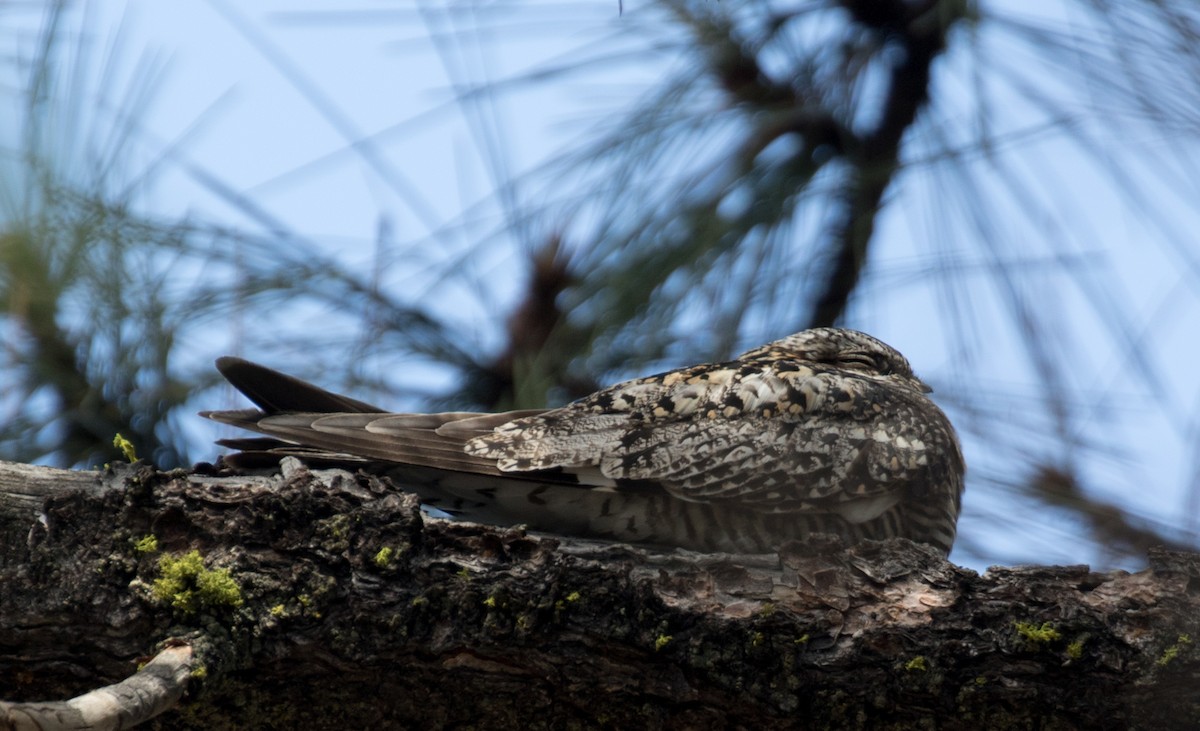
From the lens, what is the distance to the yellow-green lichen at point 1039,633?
195 cm

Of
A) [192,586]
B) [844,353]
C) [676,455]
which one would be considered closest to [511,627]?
[192,586]

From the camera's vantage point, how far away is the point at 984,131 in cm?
249

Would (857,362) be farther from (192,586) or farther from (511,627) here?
(192,586)

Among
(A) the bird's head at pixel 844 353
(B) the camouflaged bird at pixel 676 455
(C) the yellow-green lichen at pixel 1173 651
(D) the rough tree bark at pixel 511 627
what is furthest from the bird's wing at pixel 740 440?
(C) the yellow-green lichen at pixel 1173 651

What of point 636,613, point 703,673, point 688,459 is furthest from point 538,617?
point 688,459

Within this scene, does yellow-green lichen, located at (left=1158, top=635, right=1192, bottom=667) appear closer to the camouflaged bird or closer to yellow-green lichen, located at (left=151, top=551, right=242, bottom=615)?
the camouflaged bird

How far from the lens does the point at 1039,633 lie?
1948 millimetres

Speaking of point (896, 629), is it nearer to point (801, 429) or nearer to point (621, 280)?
point (801, 429)

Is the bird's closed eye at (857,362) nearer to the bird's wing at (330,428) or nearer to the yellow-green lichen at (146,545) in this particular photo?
the bird's wing at (330,428)

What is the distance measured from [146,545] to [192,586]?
105 mm

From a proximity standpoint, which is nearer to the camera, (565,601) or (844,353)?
(565,601)

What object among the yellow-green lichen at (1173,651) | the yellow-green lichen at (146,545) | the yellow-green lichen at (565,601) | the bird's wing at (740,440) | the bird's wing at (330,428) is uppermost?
the bird's wing at (330,428)

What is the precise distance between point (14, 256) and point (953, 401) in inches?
81.4

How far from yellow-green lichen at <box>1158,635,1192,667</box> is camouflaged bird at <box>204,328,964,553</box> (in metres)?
0.83
